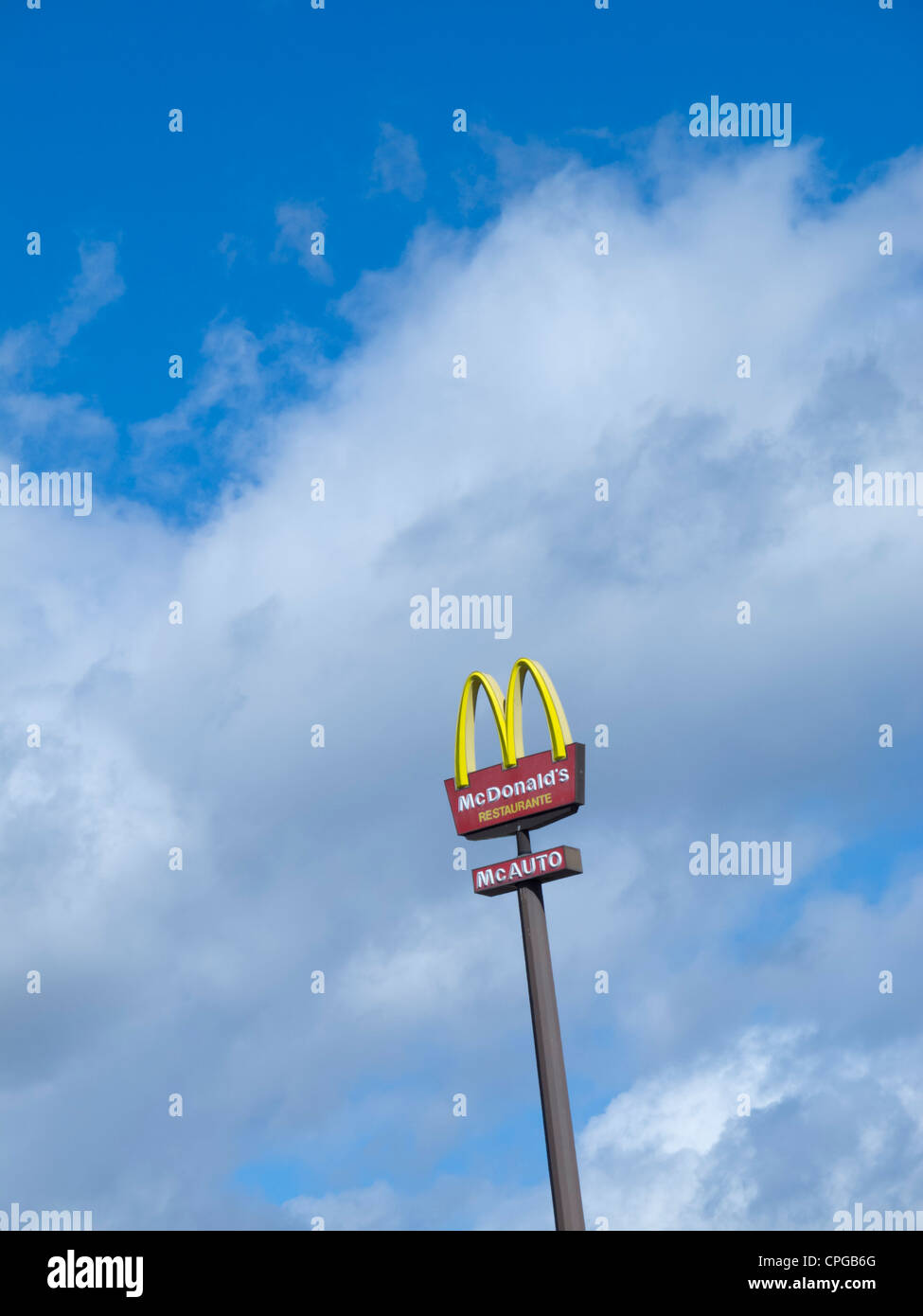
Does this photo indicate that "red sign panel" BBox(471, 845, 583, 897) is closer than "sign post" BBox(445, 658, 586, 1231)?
No

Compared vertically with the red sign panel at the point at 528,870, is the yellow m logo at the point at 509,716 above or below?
above

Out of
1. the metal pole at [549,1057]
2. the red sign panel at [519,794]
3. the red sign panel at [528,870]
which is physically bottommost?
the metal pole at [549,1057]

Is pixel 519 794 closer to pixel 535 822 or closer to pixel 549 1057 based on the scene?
pixel 535 822

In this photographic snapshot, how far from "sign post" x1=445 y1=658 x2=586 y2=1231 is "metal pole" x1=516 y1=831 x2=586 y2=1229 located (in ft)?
0.06

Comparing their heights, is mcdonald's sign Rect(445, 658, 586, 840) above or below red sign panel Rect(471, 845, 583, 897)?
above

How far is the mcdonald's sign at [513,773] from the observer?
3053 cm

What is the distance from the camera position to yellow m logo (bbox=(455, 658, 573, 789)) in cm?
3067

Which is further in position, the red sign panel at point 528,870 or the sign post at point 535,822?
the red sign panel at point 528,870
